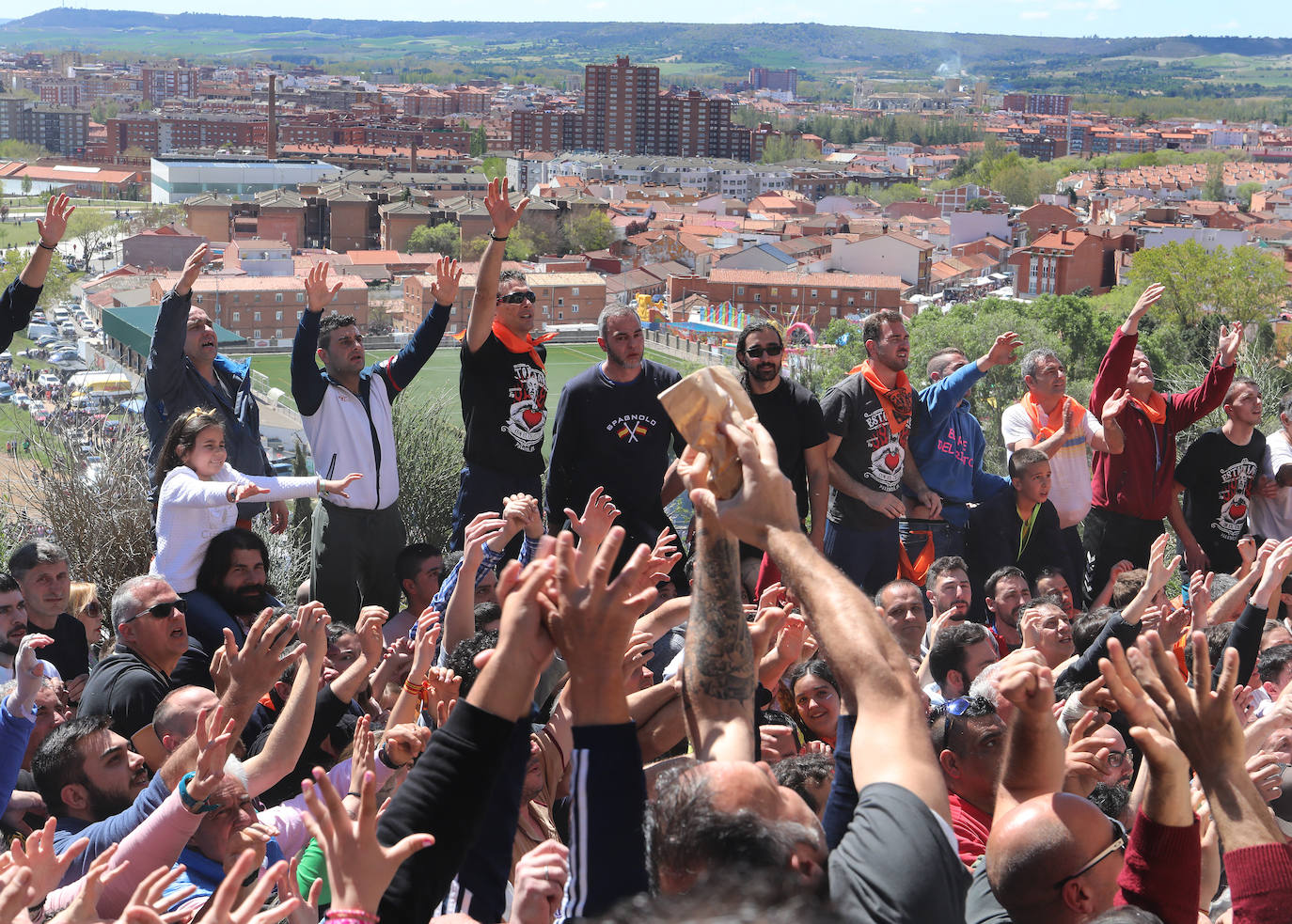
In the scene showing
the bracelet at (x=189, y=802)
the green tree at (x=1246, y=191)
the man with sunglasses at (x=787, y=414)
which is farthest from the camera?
the green tree at (x=1246, y=191)

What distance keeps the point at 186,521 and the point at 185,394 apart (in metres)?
0.81

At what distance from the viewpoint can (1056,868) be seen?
6.64ft

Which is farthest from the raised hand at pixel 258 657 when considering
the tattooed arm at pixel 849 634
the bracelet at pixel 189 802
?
the tattooed arm at pixel 849 634

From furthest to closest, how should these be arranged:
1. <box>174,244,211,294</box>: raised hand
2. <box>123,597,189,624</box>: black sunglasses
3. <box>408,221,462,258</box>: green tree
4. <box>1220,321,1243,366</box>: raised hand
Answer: <box>408,221,462,258</box>: green tree < <box>1220,321,1243,366</box>: raised hand < <box>174,244,211,294</box>: raised hand < <box>123,597,189,624</box>: black sunglasses

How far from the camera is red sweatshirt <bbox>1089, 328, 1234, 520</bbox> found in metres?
5.79

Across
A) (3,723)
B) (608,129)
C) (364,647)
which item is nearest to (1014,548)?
(364,647)

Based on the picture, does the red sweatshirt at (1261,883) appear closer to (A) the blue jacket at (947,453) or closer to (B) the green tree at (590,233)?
(A) the blue jacket at (947,453)

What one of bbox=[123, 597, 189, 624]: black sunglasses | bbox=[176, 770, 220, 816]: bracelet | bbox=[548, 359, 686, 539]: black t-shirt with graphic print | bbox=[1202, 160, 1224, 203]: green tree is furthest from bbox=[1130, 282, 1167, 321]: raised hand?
bbox=[1202, 160, 1224, 203]: green tree

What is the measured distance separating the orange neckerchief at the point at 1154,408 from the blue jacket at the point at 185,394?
12.5ft

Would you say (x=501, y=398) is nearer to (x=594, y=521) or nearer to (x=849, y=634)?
(x=594, y=521)

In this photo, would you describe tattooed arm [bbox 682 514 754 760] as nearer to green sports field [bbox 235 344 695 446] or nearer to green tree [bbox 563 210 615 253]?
green sports field [bbox 235 344 695 446]

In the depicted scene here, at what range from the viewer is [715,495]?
6.87 ft

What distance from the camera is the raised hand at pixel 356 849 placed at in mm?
1729

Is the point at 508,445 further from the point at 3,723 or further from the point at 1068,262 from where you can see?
the point at 1068,262
